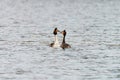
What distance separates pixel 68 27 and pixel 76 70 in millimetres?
29195

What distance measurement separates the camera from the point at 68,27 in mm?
69312

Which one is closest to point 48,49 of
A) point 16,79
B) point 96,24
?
point 16,79

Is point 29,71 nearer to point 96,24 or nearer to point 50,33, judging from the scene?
point 50,33

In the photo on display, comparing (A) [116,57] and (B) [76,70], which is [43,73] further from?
(A) [116,57]

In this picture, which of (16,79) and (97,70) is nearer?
(16,79)

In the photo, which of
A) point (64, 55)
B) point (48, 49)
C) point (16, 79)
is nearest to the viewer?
point (16, 79)

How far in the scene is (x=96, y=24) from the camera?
73.4 m

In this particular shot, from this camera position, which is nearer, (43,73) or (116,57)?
(43,73)

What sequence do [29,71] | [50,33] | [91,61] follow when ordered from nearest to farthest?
[29,71]
[91,61]
[50,33]

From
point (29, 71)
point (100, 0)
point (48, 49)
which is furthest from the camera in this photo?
point (100, 0)

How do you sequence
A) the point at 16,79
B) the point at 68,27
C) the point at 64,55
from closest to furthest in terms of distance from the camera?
the point at 16,79
the point at 64,55
the point at 68,27

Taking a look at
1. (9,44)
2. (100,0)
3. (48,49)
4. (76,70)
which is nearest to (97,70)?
(76,70)

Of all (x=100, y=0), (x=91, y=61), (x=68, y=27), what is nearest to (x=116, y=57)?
(x=91, y=61)

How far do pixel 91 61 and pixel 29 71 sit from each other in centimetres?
580
